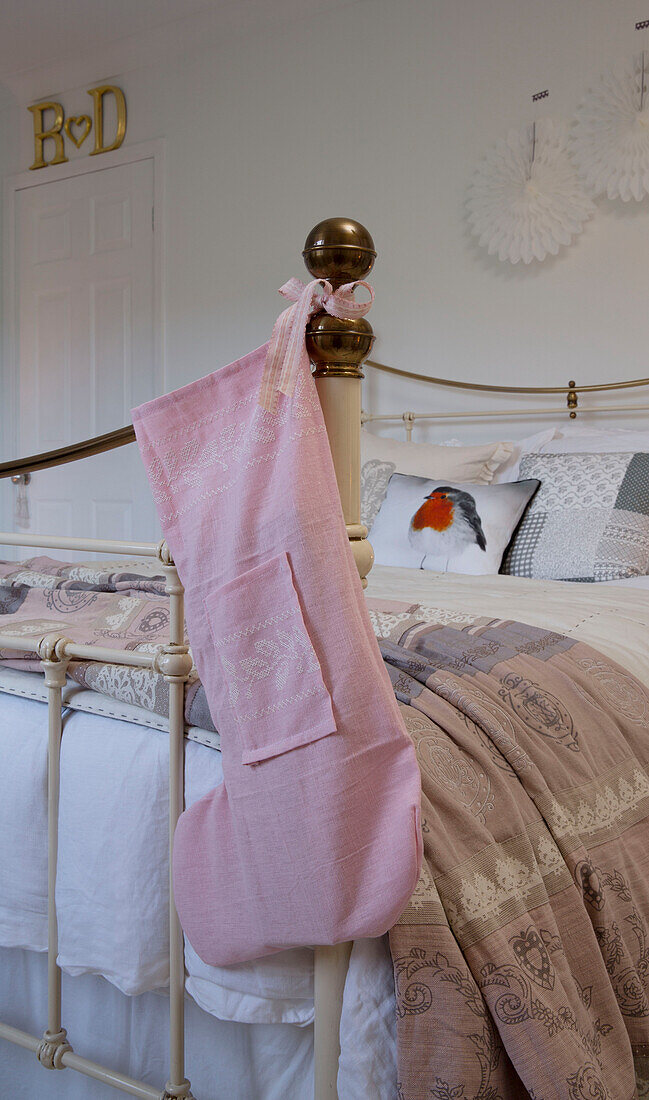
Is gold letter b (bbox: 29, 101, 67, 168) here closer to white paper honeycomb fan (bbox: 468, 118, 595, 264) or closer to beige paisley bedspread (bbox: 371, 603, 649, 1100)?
white paper honeycomb fan (bbox: 468, 118, 595, 264)

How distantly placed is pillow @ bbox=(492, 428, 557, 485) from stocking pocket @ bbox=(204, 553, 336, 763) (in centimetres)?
175

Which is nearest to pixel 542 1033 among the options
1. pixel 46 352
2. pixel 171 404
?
pixel 171 404

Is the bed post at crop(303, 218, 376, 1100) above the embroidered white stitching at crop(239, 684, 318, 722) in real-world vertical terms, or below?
above

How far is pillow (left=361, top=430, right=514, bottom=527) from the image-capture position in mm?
2549

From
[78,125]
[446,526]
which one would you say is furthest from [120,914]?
[78,125]

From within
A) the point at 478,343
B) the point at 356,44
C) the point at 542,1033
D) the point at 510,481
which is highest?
the point at 356,44

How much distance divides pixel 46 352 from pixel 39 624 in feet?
9.79

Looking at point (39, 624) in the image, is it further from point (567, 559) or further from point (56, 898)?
point (567, 559)

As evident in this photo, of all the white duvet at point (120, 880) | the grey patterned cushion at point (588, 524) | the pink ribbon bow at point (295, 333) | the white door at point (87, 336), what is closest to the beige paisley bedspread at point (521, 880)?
the white duvet at point (120, 880)

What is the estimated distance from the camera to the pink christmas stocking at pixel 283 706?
829 mm

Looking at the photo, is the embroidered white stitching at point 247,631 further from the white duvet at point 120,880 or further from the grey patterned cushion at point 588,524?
the grey patterned cushion at point 588,524

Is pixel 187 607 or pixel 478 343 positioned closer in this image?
pixel 187 607

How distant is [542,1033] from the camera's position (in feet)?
2.75

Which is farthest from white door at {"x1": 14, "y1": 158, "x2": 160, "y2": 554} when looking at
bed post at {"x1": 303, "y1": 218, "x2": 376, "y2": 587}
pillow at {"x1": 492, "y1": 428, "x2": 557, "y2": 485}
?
bed post at {"x1": 303, "y1": 218, "x2": 376, "y2": 587}
